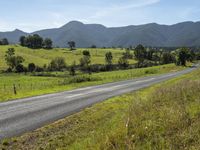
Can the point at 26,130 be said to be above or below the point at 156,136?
below

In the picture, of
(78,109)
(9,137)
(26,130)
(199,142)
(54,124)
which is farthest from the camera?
(78,109)

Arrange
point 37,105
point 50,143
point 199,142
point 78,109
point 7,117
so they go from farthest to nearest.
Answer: point 37,105 < point 78,109 < point 7,117 < point 50,143 < point 199,142

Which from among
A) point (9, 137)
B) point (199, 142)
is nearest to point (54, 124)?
point (9, 137)

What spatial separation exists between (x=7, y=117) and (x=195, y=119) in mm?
9550

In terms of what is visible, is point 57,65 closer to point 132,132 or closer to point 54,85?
point 54,85

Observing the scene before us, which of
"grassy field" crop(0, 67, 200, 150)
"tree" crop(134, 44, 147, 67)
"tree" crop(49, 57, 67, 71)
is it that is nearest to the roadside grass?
"grassy field" crop(0, 67, 200, 150)

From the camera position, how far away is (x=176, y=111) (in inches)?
419

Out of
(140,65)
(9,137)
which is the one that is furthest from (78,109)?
(140,65)

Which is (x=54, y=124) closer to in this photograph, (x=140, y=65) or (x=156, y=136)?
(x=156, y=136)

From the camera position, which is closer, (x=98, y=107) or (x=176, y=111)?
(x=176, y=111)

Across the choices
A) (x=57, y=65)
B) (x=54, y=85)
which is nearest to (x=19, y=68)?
(x=57, y=65)

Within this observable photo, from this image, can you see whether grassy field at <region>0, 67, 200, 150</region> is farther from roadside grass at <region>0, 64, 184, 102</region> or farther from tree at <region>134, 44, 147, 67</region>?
tree at <region>134, 44, 147, 67</region>

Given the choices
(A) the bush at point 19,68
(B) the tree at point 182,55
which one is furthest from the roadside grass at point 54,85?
(A) the bush at point 19,68

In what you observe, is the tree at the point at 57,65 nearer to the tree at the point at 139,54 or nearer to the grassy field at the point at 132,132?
the tree at the point at 139,54
